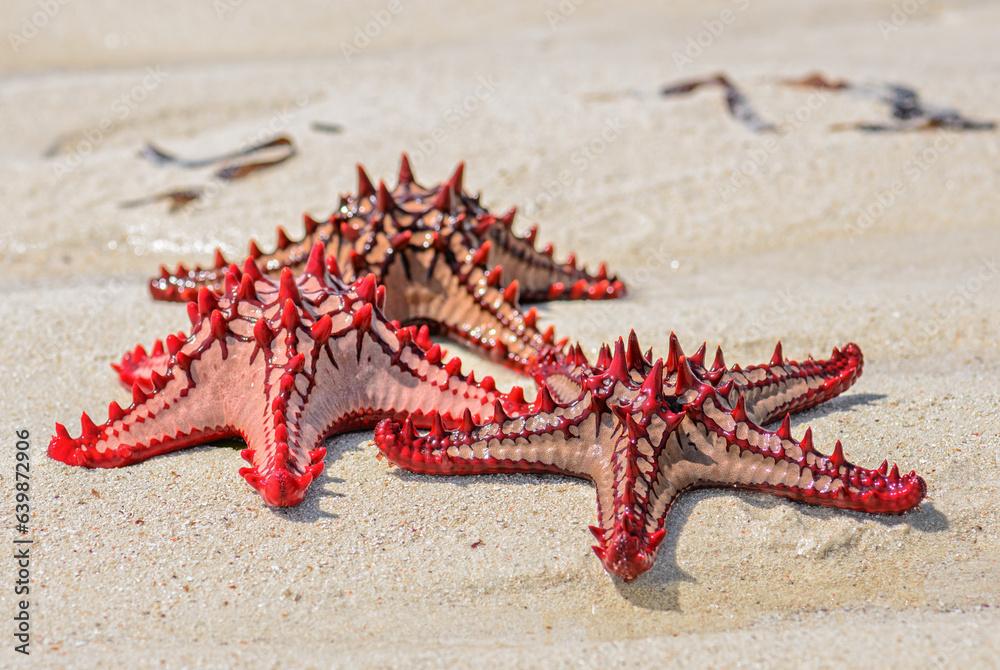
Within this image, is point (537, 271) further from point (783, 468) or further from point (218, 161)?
point (218, 161)

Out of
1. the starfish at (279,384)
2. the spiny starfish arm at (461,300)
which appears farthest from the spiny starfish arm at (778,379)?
the spiny starfish arm at (461,300)

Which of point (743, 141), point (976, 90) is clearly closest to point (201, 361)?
point (743, 141)

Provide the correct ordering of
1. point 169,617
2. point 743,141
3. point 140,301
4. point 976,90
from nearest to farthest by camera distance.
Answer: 1. point 169,617
2. point 140,301
3. point 743,141
4. point 976,90

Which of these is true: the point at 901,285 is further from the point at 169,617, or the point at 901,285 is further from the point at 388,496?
the point at 169,617

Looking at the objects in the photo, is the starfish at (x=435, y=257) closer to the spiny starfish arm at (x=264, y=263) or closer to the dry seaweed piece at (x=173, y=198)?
the spiny starfish arm at (x=264, y=263)

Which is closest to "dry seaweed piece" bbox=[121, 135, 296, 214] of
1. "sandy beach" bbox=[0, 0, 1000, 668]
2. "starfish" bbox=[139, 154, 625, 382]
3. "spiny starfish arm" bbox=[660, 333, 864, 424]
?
"sandy beach" bbox=[0, 0, 1000, 668]

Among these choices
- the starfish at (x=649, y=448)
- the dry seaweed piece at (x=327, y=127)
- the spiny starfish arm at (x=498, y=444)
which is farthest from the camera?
the dry seaweed piece at (x=327, y=127)
